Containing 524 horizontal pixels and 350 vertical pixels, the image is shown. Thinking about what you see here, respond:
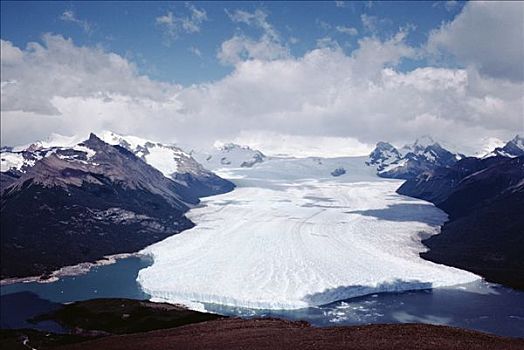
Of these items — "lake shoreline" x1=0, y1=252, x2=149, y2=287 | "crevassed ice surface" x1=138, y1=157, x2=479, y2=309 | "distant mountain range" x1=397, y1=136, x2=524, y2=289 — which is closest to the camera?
"crevassed ice surface" x1=138, y1=157, x2=479, y2=309

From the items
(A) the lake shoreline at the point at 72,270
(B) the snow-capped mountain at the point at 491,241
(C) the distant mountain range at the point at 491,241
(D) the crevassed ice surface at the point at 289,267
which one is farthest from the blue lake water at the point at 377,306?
(B) the snow-capped mountain at the point at 491,241

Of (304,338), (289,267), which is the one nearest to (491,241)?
(289,267)

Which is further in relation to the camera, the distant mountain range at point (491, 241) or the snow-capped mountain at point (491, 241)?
the snow-capped mountain at point (491, 241)

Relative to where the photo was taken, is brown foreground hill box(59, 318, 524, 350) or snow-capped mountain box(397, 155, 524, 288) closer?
brown foreground hill box(59, 318, 524, 350)

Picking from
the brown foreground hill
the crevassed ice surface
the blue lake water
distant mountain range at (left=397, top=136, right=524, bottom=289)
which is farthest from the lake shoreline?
distant mountain range at (left=397, top=136, right=524, bottom=289)

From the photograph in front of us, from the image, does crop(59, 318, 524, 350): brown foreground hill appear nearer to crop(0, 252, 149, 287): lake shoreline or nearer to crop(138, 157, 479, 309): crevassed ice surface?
crop(138, 157, 479, 309): crevassed ice surface

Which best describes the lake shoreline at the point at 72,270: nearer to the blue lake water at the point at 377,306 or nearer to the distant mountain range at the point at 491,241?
the blue lake water at the point at 377,306

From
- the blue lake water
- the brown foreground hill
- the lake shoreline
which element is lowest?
the blue lake water

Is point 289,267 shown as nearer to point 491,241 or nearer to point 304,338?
point 491,241

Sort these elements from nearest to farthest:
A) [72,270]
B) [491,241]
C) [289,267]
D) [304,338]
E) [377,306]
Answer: [304,338]
[377,306]
[289,267]
[72,270]
[491,241]

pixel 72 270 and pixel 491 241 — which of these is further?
pixel 491 241
